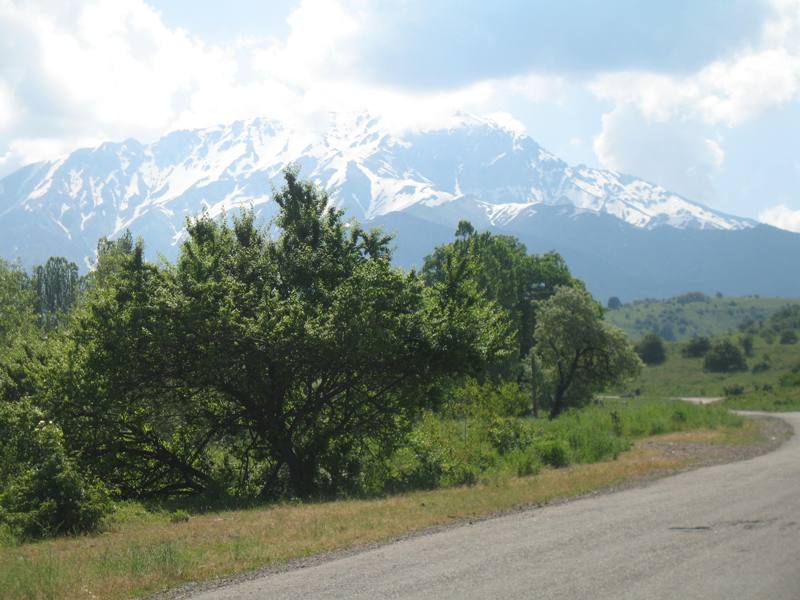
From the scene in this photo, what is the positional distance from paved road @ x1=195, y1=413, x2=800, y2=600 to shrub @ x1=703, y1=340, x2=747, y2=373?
111 m

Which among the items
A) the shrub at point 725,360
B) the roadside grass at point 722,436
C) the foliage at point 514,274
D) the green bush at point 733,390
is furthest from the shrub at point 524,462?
the shrub at point 725,360

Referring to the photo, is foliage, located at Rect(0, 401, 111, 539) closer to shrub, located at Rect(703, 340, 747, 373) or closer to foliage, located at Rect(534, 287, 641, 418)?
foliage, located at Rect(534, 287, 641, 418)

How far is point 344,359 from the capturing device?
2161cm

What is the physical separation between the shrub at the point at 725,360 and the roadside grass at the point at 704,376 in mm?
1524

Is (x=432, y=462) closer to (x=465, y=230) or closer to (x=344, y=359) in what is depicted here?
(x=344, y=359)

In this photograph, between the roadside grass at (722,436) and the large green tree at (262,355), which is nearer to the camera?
the large green tree at (262,355)

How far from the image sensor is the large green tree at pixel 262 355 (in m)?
20.6

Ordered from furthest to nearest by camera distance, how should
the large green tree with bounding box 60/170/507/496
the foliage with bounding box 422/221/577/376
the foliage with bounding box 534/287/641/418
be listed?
the foliage with bounding box 422/221/577/376 < the foliage with bounding box 534/287/641/418 < the large green tree with bounding box 60/170/507/496

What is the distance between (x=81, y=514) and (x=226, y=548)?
478cm

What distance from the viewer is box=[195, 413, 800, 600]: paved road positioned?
9523 millimetres

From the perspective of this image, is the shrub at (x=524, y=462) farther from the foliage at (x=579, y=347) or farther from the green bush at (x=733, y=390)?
the green bush at (x=733, y=390)

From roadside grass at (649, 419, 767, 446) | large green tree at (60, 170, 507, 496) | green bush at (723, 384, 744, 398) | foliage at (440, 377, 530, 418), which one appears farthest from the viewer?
green bush at (723, 384, 744, 398)

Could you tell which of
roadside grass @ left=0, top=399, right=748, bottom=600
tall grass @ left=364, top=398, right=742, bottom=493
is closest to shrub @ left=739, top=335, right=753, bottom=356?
tall grass @ left=364, top=398, right=742, bottom=493

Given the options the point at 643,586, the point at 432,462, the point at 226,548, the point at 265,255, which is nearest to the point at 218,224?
the point at 265,255
